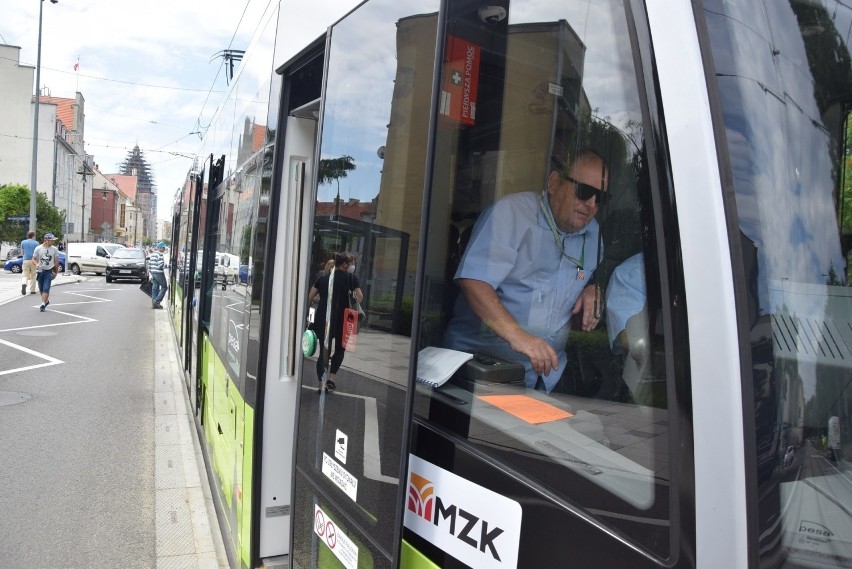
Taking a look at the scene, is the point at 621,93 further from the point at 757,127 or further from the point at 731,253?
the point at 731,253

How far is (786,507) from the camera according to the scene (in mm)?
1106

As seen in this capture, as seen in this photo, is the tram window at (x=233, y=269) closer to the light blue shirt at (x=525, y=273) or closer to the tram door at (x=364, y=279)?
the tram door at (x=364, y=279)

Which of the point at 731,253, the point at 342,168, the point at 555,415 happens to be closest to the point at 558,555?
the point at 555,415

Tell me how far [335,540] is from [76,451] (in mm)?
5138

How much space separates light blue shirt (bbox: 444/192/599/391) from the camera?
1458 mm

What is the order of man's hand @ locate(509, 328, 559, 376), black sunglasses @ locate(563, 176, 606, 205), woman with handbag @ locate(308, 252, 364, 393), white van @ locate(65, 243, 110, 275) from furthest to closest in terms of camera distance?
1. white van @ locate(65, 243, 110, 275)
2. woman with handbag @ locate(308, 252, 364, 393)
3. man's hand @ locate(509, 328, 559, 376)
4. black sunglasses @ locate(563, 176, 606, 205)

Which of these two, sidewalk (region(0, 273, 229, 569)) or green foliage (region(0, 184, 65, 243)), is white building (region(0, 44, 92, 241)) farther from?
sidewalk (region(0, 273, 229, 569))

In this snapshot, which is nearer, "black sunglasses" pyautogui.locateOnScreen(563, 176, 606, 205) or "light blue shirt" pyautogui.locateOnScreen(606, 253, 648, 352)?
"light blue shirt" pyautogui.locateOnScreen(606, 253, 648, 352)

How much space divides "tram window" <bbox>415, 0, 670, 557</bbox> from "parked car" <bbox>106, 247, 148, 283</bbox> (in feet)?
107

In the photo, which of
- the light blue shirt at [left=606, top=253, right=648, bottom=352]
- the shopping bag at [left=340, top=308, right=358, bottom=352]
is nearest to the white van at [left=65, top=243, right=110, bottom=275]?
the shopping bag at [left=340, top=308, right=358, bottom=352]

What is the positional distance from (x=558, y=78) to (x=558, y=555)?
94 cm

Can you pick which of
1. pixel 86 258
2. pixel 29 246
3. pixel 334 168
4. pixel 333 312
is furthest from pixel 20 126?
pixel 333 312

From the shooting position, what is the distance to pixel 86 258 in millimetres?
37750

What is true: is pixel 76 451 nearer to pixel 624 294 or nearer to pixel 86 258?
pixel 624 294
